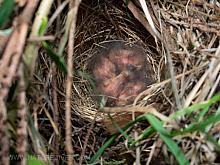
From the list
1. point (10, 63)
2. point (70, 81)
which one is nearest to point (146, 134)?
point (70, 81)

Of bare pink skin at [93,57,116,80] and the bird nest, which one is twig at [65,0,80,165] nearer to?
the bird nest

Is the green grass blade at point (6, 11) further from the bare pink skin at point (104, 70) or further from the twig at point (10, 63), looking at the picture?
the bare pink skin at point (104, 70)

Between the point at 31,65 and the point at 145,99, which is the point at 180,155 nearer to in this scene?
the point at 31,65

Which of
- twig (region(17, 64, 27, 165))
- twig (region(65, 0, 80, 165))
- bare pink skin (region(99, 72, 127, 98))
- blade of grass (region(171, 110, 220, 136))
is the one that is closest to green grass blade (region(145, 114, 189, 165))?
blade of grass (region(171, 110, 220, 136))

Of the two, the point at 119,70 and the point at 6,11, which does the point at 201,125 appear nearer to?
the point at 6,11

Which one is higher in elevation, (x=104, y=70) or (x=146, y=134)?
(x=104, y=70)

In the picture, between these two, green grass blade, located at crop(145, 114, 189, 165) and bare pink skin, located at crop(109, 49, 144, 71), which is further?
bare pink skin, located at crop(109, 49, 144, 71)

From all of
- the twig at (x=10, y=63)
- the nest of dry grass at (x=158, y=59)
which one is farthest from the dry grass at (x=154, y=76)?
the twig at (x=10, y=63)
